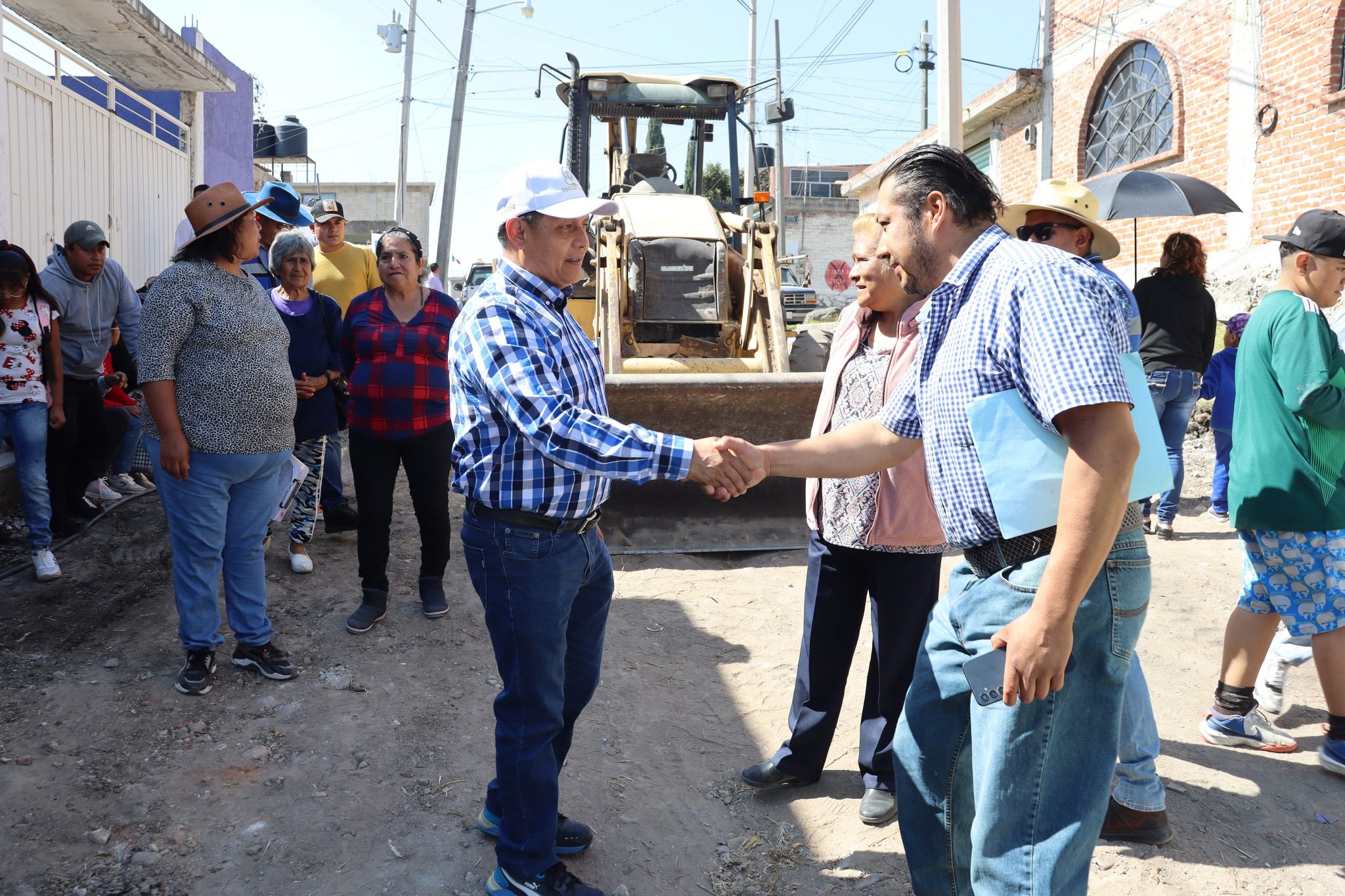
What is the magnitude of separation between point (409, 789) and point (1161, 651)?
327cm

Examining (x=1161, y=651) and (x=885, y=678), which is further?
(x=1161, y=651)

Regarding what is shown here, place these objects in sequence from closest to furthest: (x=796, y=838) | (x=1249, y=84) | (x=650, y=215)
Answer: (x=796, y=838)
(x=650, y=215)
(x=1249, y=84)

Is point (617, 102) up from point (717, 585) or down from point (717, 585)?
up

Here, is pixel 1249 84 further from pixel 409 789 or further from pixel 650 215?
pixel 409 789

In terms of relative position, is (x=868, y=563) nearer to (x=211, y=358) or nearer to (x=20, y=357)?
(x=211, y=358)

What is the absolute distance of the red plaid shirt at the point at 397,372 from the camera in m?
4.70

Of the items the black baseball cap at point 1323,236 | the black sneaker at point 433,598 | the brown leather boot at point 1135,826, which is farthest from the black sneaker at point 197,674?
the black baseball cap at point 1323,236

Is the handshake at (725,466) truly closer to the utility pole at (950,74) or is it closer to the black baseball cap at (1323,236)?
the black baseball cap at (1323,236)

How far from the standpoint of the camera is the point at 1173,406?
20.7 feet

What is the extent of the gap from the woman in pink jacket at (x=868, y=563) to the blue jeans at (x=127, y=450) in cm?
530

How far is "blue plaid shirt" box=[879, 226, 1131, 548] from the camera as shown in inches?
67.3

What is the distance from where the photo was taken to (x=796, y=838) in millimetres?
3074

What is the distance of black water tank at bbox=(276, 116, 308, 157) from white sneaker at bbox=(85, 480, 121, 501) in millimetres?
15466

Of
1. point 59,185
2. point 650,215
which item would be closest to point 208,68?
point 59,185
